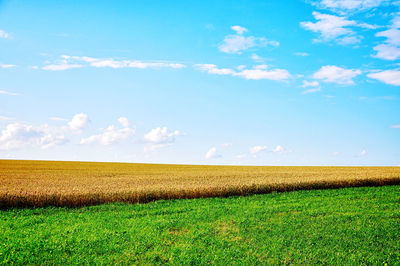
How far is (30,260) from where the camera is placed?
11.3m

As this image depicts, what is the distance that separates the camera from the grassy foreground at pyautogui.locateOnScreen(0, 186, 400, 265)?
11.5 meters

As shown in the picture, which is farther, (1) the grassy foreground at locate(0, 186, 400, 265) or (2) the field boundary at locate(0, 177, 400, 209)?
→ (2) the field boundary at locate(0, 177, 400, 209)

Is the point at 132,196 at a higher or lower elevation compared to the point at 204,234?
higher

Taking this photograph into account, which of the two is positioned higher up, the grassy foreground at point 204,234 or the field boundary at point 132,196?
the field boundary at point 132,196

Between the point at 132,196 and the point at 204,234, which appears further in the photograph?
the point at 132,196

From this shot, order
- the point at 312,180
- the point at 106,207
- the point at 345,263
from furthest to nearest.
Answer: the point at 312,180 < the point at 106,207 < the point at 345,263

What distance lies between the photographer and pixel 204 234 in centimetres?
1423

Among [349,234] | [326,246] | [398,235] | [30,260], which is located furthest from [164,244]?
[398,235]

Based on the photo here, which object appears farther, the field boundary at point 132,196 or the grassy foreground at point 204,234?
the field boundary at point 132,196

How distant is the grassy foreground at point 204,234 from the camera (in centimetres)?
1146

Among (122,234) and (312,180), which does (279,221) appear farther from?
(312,180)

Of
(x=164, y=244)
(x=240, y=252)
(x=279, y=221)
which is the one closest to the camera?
(x=240, y=252)

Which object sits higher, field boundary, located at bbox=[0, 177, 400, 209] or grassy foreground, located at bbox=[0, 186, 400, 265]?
field boundary, located at bbox=[0, 177, 400, 209]

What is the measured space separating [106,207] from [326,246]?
1355 cm
